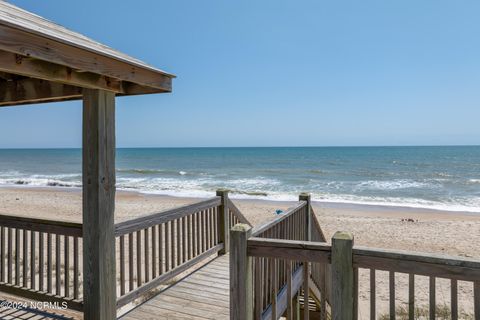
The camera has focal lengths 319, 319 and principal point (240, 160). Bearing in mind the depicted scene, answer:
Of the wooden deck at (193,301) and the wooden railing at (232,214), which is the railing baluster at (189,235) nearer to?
the wooden deck at (193,301)

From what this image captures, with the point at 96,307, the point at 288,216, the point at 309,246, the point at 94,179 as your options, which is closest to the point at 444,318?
the point at 288,216

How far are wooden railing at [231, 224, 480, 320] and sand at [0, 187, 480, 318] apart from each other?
336cm

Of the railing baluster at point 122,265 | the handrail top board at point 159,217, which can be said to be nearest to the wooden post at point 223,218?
the handrail top board at point 159,217

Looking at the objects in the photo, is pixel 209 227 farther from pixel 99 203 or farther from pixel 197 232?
pixel 99 203

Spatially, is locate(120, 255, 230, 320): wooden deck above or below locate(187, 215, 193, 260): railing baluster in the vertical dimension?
below

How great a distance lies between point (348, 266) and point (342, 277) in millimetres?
83

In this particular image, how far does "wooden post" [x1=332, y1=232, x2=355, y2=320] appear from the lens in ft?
6.71

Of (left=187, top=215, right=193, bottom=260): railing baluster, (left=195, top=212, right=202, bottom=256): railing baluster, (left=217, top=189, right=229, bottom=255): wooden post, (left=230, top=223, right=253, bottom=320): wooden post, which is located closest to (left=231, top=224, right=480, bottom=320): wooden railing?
(left=230, top=223, right=253, bottom=320): wooden post

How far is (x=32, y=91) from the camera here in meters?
3.09

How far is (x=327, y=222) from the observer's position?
39.0 ft

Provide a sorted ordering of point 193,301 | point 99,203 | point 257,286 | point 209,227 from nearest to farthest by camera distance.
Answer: point 257,286
point 99,203
point 193,301
point 209,227

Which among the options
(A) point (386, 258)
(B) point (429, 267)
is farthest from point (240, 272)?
(B) point (429, 267)

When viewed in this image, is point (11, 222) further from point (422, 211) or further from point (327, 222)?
point (422, 211)

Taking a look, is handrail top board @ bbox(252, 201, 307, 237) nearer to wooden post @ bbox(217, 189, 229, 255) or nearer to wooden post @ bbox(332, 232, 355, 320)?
wooden post @ bbox(332, 232, 355, 320)
